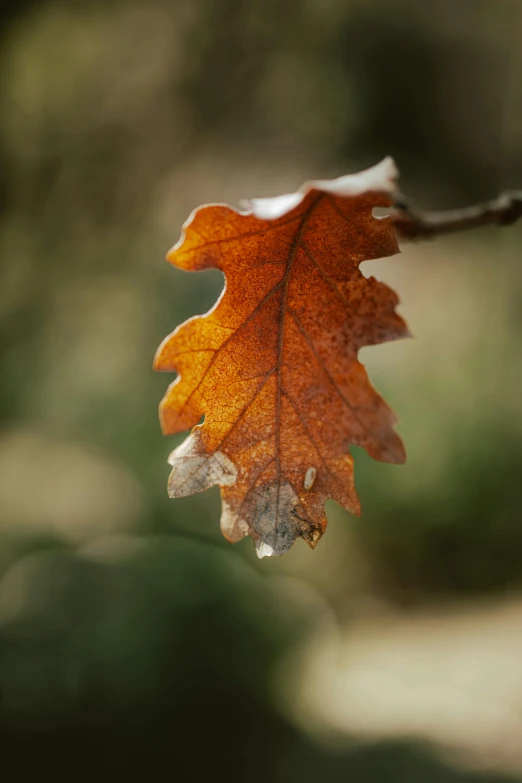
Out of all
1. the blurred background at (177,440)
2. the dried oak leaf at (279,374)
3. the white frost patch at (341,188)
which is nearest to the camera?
the white frost patch at (341,188)

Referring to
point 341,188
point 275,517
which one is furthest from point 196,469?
point 341,188

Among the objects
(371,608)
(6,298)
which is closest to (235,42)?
(6,298)

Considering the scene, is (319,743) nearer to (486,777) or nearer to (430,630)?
(486,777)

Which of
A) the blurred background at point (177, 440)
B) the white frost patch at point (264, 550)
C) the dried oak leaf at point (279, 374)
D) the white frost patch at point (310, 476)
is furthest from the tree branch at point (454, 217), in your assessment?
the blurred background at point (177, 440)

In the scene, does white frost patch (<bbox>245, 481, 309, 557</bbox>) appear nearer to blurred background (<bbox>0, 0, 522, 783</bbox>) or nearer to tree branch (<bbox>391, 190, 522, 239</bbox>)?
tree branch (<bbox>391, 190, 522, 239</bbox>)

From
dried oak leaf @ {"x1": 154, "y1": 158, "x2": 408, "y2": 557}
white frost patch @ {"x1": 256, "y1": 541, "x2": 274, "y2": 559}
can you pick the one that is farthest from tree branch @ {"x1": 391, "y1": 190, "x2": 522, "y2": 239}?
white frost patch @ {"x1": 256, "y1": 541, "x2": 274, "y2": 559}

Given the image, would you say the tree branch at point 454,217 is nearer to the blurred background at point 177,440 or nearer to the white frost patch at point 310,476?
the white frost patch at point 310,476
